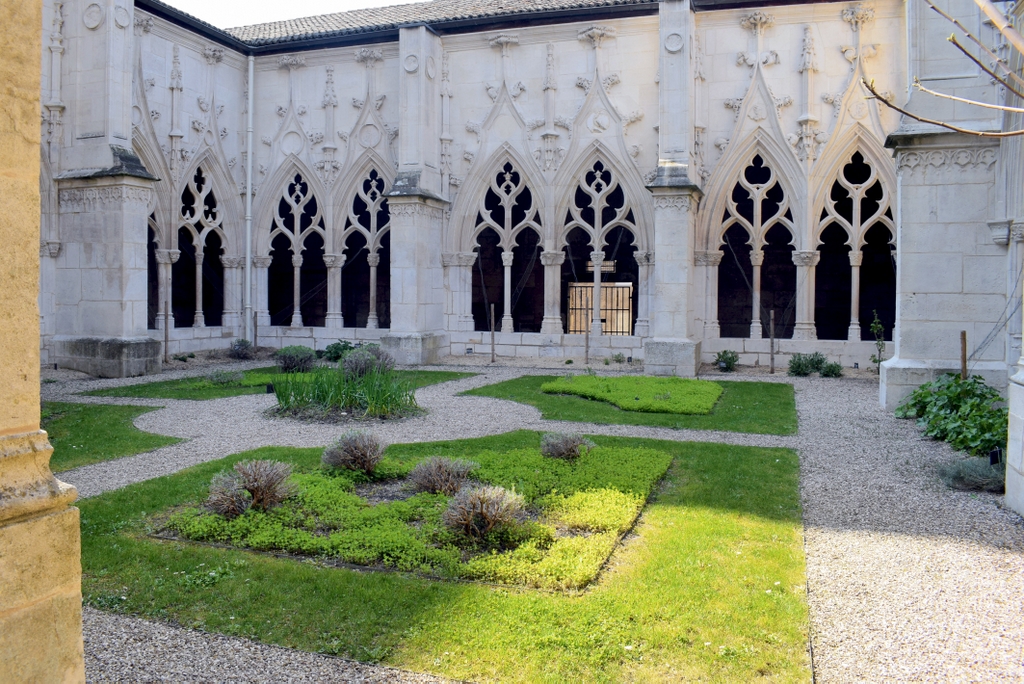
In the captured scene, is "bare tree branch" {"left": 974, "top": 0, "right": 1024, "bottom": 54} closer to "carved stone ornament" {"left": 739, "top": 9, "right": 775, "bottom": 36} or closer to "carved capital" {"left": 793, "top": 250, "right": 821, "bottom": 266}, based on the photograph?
"carved capital" {"left": 793, "top": 250, "right": 821, "bottom": 266}

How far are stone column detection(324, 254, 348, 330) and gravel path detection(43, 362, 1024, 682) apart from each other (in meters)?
7.94

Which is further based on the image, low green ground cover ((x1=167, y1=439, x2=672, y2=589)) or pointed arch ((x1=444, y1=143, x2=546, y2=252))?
pointed arch ((x1=444, y1=143, x2=546, y2=252))

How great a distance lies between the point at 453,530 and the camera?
15.2 ft

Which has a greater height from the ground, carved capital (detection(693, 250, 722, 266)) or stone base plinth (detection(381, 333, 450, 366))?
carved capital (detection(693, 250, 722, 266))

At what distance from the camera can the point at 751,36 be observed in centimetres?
1445

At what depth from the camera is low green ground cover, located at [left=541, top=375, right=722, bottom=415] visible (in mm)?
9727

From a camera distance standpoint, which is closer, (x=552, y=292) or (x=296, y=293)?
(x=552, y=292)

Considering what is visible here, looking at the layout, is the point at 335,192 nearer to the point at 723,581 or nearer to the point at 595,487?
the point at 595,487

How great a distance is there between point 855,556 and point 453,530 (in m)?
2.32

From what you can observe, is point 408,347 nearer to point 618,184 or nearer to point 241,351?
point 241,351

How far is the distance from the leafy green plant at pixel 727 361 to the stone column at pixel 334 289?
318 inches

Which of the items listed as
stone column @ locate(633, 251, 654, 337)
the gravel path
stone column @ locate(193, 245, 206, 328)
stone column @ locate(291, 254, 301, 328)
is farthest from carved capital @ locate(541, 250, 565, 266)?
stone column @ locate(193, 245, 206, 328)

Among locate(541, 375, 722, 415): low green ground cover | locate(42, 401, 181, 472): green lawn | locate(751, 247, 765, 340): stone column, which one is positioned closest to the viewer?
locate(42, 401, 181, 472): green lawn

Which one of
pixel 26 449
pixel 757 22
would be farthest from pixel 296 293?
pixel 26 449
